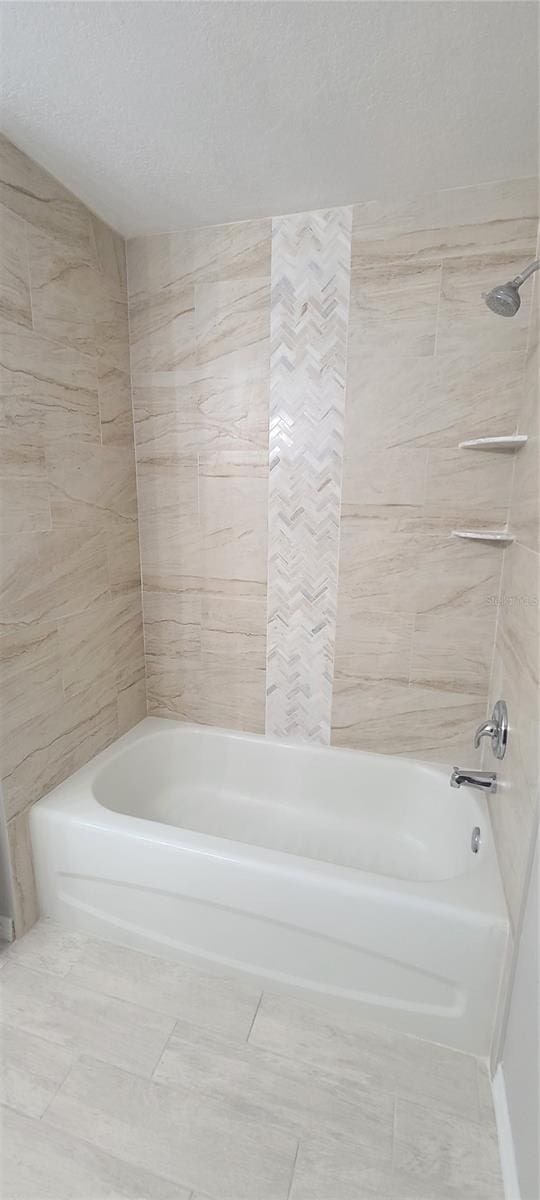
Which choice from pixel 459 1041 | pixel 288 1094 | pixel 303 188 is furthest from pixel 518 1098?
pixel 303 188

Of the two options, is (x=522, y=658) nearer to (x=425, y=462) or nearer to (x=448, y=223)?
(x=425, y=462)

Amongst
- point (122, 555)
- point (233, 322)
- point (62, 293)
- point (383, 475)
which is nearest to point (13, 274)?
point (62, 293)

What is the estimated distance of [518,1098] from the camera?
1.05 meters

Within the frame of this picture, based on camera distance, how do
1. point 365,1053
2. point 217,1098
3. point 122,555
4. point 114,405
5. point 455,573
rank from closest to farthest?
point 217,1098, point 365,1053, point 455,573, point 114,405, point 122,555

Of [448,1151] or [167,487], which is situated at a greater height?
[167,487]

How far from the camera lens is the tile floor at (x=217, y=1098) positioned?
105cm

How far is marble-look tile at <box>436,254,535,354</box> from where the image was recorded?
1.56 meters

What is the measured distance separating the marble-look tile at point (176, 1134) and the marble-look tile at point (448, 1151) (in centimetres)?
25

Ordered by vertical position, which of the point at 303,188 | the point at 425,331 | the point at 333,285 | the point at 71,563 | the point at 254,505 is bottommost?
the point at 71,563

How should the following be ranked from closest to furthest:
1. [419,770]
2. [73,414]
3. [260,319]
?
[73,414] < [260,319] < [419,770]

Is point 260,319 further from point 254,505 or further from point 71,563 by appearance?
point 71,563

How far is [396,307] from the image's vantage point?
65.6 inches

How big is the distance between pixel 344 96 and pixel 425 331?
0.65 meters

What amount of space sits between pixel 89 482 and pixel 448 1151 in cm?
205
